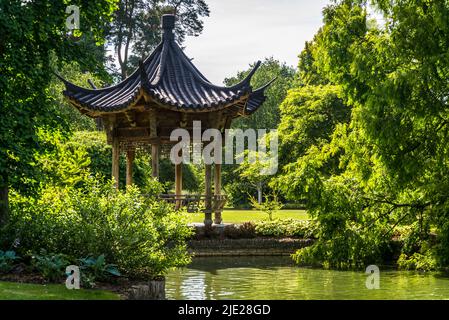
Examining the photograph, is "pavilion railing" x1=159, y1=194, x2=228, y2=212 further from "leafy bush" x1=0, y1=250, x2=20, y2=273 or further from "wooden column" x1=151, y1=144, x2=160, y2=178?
"leafy bush" x1=0, y1=250, x2=20, y2=273

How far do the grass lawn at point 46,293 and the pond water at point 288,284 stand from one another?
286 centimetres

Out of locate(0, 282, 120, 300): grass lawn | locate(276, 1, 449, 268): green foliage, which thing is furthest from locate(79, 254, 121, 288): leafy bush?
locate(276, 1, 449, 268): green foliage

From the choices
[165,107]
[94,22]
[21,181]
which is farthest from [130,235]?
[165,107]

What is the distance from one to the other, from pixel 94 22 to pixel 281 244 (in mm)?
9628

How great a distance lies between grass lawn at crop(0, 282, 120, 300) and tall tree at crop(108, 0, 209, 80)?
32.8m

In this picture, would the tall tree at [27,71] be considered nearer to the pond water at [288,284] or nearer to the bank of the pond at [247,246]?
the pond water at [288,284]

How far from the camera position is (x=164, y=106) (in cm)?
1800

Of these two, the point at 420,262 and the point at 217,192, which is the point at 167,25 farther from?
the point at 420,262

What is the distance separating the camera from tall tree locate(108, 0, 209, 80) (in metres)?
39.7

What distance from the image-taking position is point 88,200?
947 cm

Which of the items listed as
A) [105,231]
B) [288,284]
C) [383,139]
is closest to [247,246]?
[288,284]

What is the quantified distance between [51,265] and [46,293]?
0.82 metres

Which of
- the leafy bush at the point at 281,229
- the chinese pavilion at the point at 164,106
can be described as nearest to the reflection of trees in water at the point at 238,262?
the leafy bush at the point at 281,229
